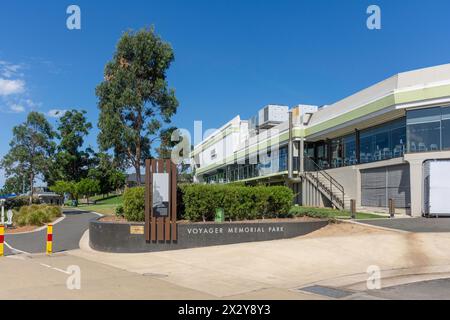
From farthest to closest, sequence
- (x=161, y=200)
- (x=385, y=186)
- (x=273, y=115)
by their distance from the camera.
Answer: (x=273, y=115), (x=385, y=186), (x=161, y=200)

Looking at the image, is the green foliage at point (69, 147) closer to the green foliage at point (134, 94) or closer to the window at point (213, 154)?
the window at point (213, 154)

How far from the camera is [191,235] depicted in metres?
14.9

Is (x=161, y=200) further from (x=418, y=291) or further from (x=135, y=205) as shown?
(x=418, y=291)

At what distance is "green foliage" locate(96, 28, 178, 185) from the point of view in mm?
29438

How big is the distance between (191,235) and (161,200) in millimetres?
1501

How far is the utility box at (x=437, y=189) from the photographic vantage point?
2202cm

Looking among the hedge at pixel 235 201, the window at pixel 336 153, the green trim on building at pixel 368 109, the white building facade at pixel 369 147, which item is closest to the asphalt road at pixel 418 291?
the hedge at pixel 235 201

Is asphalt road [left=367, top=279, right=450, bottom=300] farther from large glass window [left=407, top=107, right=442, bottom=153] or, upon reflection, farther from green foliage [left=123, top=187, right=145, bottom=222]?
large glass window [left=407, top=107, right=442, bottom=153]

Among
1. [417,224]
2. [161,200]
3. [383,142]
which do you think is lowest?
[417,224]

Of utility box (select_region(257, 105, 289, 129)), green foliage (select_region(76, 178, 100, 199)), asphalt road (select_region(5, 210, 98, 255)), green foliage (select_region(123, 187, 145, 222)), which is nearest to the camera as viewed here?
green foliage (select_region(123, 187, 145, 222))

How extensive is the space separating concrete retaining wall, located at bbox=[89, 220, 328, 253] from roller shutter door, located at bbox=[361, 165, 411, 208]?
36.6ft

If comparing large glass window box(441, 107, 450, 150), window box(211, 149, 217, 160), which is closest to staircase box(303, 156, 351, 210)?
large glass window box(441, 107, 450, 150)

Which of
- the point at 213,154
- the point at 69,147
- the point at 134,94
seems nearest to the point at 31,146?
the point at 69,147

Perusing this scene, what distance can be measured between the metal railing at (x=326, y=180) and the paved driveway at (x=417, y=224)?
325 inches
